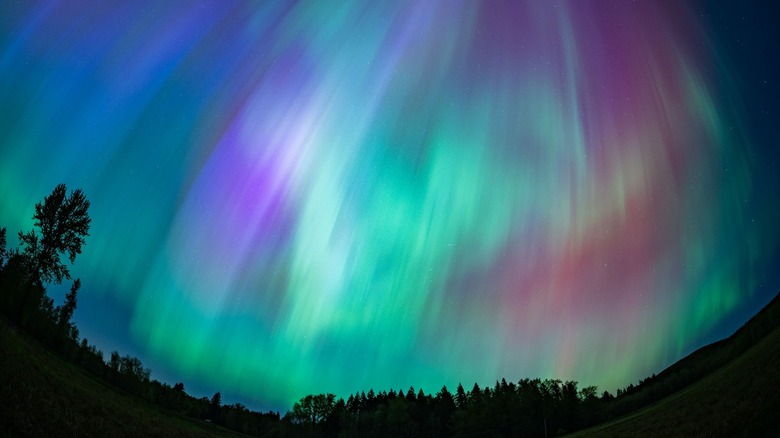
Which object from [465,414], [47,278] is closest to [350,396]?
[465,414]

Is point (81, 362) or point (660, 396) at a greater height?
point (81, 362)

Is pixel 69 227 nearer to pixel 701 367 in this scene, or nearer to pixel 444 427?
pixel 444 427

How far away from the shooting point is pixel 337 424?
143625 millimetres

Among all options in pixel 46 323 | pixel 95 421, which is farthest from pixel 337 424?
pixel 95 421

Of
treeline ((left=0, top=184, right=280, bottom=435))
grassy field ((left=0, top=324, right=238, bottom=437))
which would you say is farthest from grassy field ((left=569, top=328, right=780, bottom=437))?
treeline ((left=0, top=184, right=280, bottom=435))

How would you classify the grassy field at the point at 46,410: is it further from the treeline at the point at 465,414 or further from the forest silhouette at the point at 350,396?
the treeline at the point at 465,414

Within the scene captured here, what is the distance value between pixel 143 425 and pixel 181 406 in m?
132

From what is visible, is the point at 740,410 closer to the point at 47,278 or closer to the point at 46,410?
the point at 46,410

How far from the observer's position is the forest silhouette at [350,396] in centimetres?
4719

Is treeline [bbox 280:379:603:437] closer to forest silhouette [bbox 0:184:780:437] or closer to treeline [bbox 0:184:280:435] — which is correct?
forest silhouette [bbox 0:184:780:437]

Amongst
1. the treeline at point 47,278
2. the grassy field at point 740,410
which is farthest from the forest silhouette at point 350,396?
the grassy field at point 740,410

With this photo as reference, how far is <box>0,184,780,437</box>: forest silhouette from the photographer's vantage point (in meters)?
47.2

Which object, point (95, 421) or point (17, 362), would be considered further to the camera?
point (17, 362)

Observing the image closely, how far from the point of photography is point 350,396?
17425 cm
